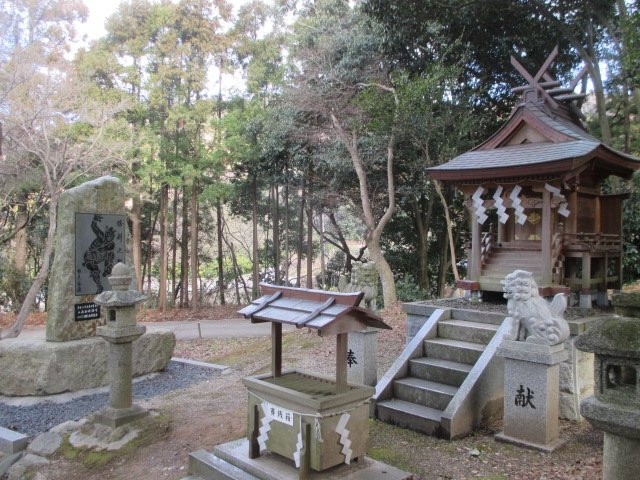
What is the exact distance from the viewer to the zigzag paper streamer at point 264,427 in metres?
4.11

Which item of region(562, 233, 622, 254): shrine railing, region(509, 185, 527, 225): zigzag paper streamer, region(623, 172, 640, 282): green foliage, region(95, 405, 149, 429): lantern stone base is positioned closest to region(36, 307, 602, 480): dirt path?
region(95, 405, 149, 429): lantern stone base

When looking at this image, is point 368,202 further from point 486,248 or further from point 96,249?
point 96,249

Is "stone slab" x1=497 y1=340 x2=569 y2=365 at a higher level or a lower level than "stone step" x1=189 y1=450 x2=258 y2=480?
higher

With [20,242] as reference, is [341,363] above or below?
below

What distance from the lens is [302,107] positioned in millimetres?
14070

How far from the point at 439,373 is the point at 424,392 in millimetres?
386

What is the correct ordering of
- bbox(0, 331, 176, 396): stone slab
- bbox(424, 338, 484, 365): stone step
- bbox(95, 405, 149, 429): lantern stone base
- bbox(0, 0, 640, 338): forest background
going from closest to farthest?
bbox(95, 405, 149, 429): lantern stone base → bbox(424, 338, 484, 365): stone step → bbox(0, 331, 176, 396): stone slab → bbox(0, 0, 640, 338): forest background

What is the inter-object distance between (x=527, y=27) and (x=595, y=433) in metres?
11.5

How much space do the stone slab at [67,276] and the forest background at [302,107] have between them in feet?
14.4

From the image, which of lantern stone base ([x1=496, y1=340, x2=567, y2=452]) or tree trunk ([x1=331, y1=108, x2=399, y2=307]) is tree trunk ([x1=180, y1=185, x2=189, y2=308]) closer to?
tree trunk ([x1=331, y1=108, x2=399, y2=307])

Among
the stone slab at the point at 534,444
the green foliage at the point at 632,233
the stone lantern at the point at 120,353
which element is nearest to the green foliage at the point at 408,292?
the green foliage at the point at 632,233

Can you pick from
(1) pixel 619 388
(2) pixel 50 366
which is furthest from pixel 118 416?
(1) pixel 619 388

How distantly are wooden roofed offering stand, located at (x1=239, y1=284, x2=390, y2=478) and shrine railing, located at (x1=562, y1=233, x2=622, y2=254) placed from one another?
4775mm

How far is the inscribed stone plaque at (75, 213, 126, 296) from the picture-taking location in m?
8.14
